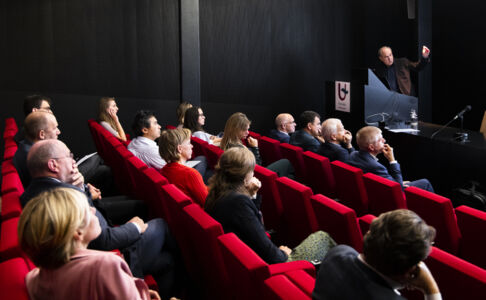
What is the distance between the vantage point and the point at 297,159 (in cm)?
410

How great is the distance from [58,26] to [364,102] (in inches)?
157

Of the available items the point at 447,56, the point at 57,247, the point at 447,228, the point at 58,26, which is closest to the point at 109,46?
the point at 58,26

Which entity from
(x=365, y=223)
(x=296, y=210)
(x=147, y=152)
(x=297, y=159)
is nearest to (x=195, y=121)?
(x=147, y=152)

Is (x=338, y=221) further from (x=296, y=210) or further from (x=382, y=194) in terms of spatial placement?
(x=382, y=194)

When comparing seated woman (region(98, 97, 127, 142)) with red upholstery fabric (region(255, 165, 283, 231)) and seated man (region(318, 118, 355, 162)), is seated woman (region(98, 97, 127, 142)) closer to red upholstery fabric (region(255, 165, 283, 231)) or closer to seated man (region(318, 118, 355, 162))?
seated man (region(318, 118, 355, 162))

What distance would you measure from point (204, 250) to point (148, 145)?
6.61 ft

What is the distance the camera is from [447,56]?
718 cm

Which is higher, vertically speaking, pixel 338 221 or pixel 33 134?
pixel 33 134

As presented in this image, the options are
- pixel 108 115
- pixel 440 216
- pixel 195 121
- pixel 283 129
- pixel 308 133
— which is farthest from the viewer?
pixel 108 115

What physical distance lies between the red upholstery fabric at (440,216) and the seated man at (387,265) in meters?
1.11

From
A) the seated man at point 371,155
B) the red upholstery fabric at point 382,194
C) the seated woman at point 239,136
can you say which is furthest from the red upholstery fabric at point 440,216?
the seated woman at point 239,136

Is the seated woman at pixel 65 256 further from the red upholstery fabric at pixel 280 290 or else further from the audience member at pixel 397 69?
the audience member at pixel 397 69

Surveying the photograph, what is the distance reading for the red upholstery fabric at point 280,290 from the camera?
1458 mm

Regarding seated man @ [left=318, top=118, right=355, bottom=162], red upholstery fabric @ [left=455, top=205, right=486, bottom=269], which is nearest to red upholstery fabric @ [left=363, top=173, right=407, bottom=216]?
red upholstery fabric @ [left=455, top=205, right=486, bottom=269]
